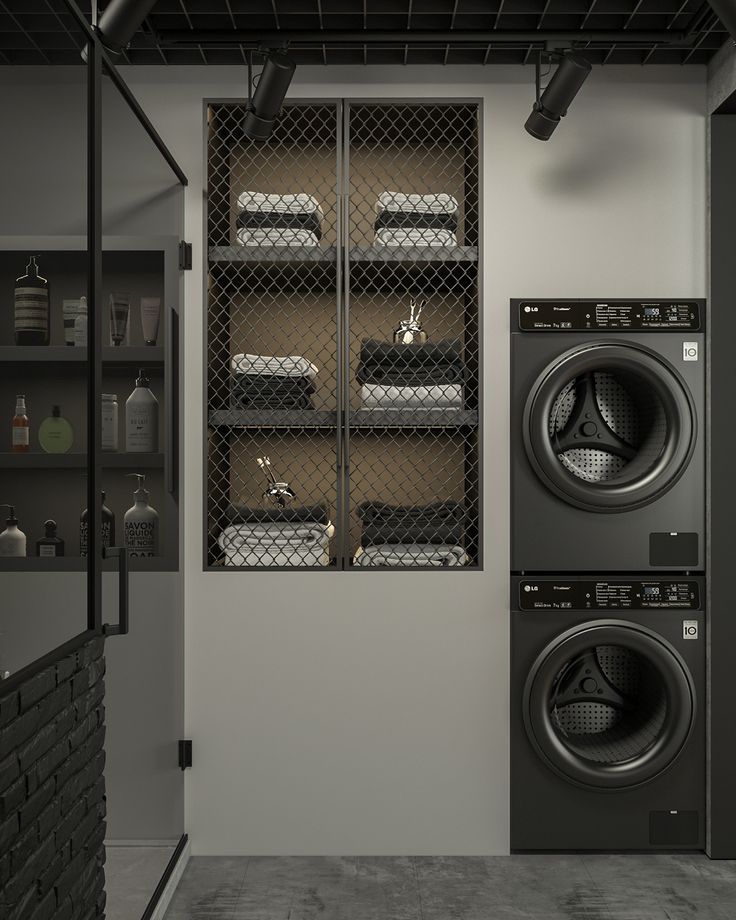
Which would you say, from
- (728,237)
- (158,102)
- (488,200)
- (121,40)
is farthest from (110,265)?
(728,237)

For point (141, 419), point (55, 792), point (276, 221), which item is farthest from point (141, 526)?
point (276, 221)

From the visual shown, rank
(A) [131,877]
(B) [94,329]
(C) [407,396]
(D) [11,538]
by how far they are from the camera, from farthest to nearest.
Answer: (C) [407,396] → (A) [131,877] → (B) [94,329] → (D) [11,538]

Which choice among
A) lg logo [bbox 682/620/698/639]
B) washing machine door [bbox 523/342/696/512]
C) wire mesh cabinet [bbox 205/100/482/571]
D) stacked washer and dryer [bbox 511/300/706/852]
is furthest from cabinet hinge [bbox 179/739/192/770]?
lg logo [bbox 682/620/698/639]

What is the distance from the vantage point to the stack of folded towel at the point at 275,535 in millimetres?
2678

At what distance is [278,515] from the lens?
2676 millimetres

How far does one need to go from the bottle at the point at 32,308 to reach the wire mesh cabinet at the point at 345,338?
1.18m

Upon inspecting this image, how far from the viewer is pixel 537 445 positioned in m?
2.67

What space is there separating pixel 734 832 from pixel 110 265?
2.56 meters

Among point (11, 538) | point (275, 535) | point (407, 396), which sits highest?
point (407, 396)

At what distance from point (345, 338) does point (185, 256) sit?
1.92 ft

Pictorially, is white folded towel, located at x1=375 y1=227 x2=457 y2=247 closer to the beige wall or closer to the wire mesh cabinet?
the wire mesh cabinet

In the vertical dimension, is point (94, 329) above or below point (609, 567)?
above

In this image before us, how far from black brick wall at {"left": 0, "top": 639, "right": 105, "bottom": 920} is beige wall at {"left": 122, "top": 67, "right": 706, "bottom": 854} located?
2.90ft

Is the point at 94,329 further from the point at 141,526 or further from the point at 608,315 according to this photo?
the point at 608,315
